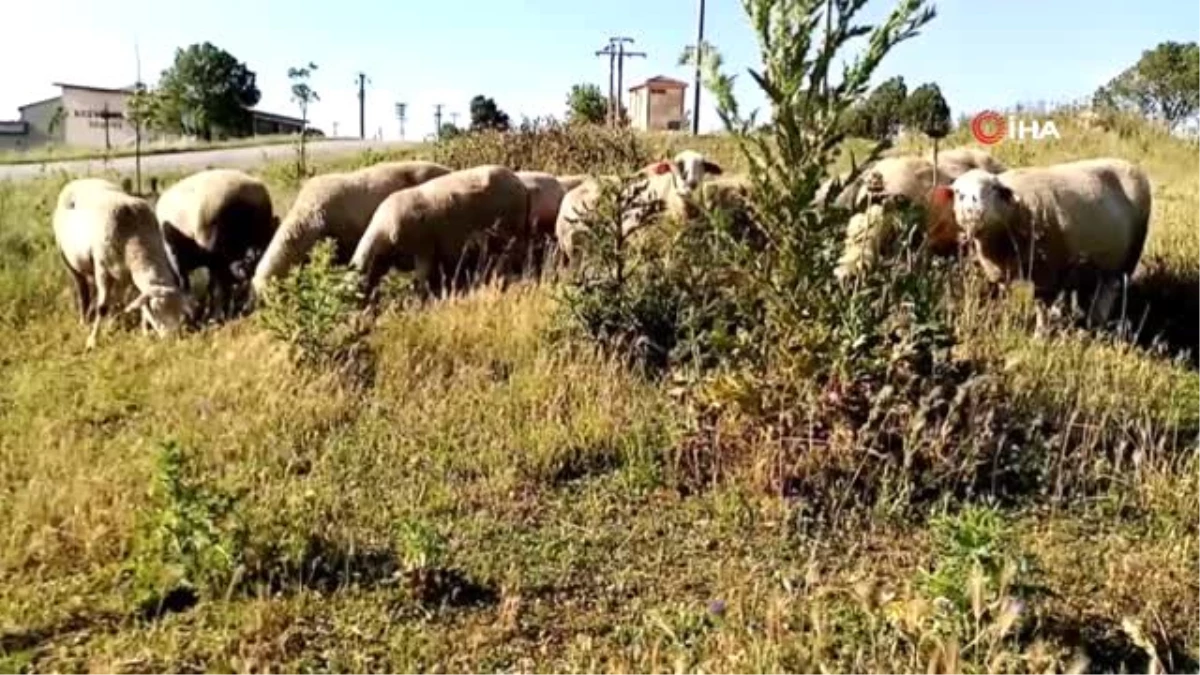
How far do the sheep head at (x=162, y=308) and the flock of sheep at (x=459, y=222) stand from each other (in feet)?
0.04

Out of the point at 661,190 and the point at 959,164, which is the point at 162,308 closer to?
the point at 661,190

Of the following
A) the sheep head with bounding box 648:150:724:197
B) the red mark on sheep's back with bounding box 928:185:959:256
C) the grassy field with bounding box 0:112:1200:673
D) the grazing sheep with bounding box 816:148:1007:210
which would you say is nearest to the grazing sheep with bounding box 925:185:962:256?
the red mark on sheep's back with bounding box 928:185:959:256

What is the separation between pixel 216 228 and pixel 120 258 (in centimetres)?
127

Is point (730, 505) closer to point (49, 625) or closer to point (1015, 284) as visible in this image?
point (49, 625)

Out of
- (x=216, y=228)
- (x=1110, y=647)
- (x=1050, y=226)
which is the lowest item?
(x=1110, y=647)

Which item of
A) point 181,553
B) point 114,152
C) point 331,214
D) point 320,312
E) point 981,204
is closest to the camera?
point 181,553

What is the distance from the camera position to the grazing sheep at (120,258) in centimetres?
894

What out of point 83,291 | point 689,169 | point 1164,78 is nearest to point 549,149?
point 689,169

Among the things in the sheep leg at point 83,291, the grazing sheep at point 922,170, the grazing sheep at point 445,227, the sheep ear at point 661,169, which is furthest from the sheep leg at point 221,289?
the grazing sheep at point 922,170

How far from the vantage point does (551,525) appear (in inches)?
181

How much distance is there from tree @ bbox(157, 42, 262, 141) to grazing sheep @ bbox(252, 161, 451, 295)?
145 feet

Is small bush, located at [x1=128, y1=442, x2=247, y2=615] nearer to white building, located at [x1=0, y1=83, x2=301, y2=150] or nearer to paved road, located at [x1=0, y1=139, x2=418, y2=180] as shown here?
paved road, located at [x1=0, y1=139, x2=418, y2=180]

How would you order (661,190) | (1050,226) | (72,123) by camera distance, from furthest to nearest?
(72,123) < (661,190) < (1050,226)

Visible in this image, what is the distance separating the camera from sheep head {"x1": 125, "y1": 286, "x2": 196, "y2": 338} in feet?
29.0
